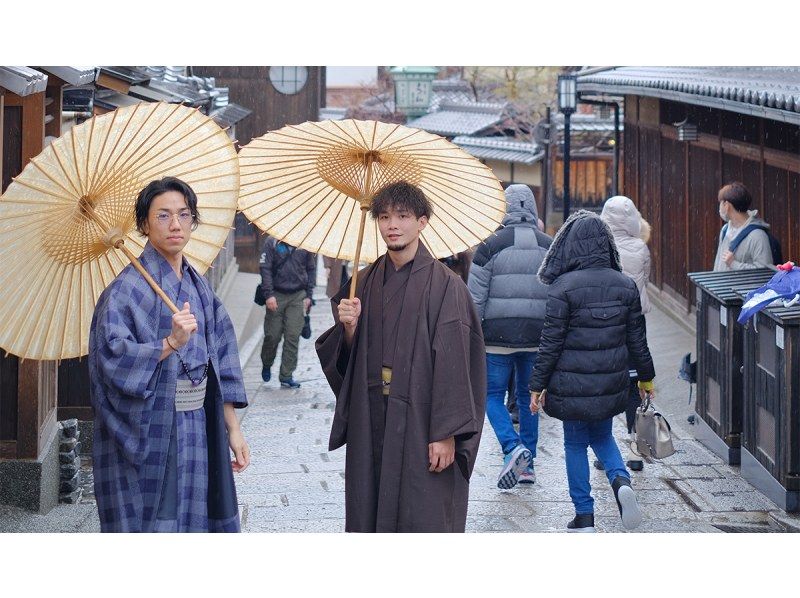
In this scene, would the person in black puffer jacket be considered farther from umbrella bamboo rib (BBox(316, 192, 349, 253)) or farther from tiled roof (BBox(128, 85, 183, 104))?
tiled roof (BBox(128, 85, 183, 104))

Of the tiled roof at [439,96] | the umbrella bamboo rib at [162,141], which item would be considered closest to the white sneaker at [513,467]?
the umbrella bamboo rib at [162,141]

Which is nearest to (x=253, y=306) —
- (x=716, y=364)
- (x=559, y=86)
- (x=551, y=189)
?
Answer: (x=559, y=86)

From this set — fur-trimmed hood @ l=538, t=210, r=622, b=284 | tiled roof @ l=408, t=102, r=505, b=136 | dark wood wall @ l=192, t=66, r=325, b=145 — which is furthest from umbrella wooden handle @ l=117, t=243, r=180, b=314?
tiled roof @ l=408, t=102, r=505, b=136

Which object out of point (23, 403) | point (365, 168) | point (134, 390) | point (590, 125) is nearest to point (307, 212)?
point (365, 168)

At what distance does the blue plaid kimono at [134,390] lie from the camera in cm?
498

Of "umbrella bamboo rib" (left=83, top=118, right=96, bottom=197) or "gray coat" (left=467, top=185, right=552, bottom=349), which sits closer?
"umbrella bamboo rib" (left=83, top=118, right=96, bottom=197)

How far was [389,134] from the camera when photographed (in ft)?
19.4

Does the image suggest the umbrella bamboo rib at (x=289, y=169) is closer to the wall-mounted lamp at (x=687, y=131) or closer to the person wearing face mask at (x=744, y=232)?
the person wearing face mask at (x=744, y=232)

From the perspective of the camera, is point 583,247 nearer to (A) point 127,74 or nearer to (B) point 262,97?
(A) point 127,74

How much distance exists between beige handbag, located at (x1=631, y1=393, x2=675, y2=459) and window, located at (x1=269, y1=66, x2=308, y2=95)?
20235mm

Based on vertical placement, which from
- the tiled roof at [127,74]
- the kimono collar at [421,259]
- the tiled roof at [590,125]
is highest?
the tiled roof at [590,125]

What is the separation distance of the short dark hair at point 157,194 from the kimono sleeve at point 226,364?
1.55 feet

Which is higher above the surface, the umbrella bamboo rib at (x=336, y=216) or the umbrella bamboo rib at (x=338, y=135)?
the umbrella bamboo rib at (x=338, y=135)

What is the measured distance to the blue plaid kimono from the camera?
4.98 meters
